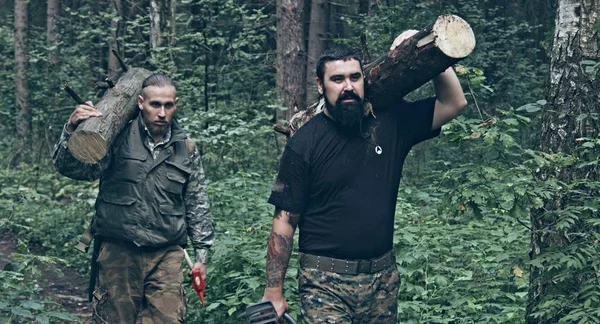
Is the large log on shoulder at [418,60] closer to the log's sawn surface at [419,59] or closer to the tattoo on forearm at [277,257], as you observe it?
the log's sawn surface at [419,59]

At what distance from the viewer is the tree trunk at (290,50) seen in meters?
15.6

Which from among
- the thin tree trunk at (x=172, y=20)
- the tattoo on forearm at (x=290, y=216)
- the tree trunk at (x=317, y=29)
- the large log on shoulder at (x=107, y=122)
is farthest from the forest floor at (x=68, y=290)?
the tree trunk at (x=317, y=29)

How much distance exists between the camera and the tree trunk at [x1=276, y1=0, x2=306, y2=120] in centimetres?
1562

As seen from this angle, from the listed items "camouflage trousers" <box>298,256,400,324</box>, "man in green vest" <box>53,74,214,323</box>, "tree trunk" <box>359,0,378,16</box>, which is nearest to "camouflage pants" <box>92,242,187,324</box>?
"man in green vest" <box>53,74,214,323</box>

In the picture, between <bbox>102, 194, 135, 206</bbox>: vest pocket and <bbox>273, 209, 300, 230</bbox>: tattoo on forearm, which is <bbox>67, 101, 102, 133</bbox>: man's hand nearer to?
<bbox>102, 194, 135, 206</bbox>: vest pocket

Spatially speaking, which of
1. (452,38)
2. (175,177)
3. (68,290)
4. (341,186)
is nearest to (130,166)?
(175,177)

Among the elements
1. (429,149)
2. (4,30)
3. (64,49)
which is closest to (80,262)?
(429,149)

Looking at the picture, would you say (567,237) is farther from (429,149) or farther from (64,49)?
(64,49)

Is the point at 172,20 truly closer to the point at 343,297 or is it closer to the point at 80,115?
the point at 80,115

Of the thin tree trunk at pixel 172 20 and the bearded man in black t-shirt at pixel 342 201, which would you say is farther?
the thin tree trunk at pixel 172 20

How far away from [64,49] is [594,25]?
66.0 feet

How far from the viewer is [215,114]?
517 inches

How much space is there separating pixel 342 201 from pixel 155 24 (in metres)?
11.3

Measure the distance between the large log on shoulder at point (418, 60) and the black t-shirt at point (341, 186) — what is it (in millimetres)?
199
